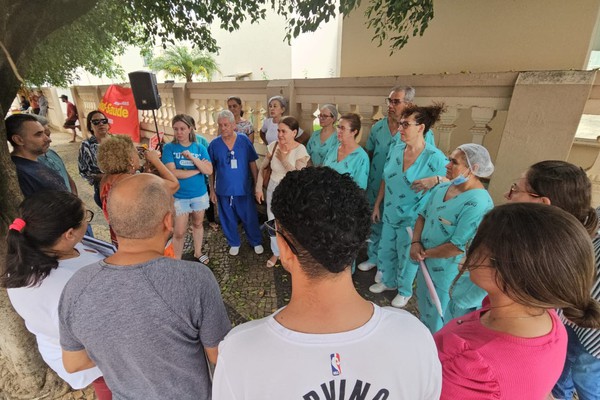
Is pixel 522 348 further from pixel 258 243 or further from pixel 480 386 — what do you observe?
pixel 258 243

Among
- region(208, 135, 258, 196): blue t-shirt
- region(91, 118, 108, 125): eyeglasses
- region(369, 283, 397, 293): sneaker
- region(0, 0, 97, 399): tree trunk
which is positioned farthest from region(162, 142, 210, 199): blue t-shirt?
region(369, 283, 397, 293): sneaker

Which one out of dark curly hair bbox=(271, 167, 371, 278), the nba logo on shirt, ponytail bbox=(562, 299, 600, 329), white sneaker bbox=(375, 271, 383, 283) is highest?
dark curly hair bbox=(271, 167, 371, 278)

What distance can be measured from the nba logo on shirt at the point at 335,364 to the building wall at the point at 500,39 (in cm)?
636

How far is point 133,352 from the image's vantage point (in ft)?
3.64

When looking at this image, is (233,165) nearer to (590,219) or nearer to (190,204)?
(190,204)

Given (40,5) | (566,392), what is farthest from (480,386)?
(40,5)

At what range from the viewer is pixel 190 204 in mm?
3664

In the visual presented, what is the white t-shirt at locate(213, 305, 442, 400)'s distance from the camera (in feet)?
2.29

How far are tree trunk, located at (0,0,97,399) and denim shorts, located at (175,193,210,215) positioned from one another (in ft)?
5.61

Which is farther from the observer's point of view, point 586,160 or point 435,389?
point 586,160

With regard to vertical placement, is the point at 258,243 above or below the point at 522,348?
below

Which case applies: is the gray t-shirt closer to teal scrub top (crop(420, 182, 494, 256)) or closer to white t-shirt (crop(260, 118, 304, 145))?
teal scrub top (crop(420, 182, 494, 256))

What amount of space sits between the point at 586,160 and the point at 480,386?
3.01 m

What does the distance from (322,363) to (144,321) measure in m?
0.75
